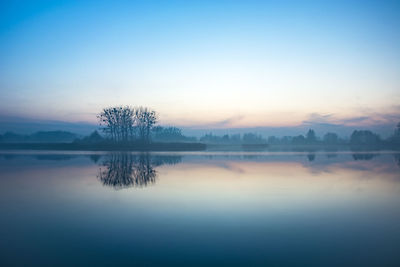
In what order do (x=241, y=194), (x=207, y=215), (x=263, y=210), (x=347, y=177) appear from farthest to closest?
(x=347, y=177) → (x=241, y=194) → (x=263, y=210) → (x=207, y=215)

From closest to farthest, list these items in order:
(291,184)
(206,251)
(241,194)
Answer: (206,251)
(241,194)
(291,184)

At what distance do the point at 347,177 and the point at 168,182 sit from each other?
43.2 ft

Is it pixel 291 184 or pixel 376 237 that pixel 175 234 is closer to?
pixel 376 237

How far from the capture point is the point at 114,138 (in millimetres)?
80125

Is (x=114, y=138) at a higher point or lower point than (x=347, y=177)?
higher

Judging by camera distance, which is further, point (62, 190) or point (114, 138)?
point (114, 138)

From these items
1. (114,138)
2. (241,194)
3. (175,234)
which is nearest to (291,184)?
(241,194)

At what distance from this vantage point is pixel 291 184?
15.5 m

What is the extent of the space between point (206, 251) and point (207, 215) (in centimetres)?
307

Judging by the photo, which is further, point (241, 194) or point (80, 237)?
point (241, 194)

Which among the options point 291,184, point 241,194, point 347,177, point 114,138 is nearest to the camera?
point 241,194

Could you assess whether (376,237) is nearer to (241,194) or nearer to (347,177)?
(241,194)

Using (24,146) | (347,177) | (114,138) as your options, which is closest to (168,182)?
(347,177)

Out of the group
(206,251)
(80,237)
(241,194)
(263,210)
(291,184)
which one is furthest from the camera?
(291,184)
